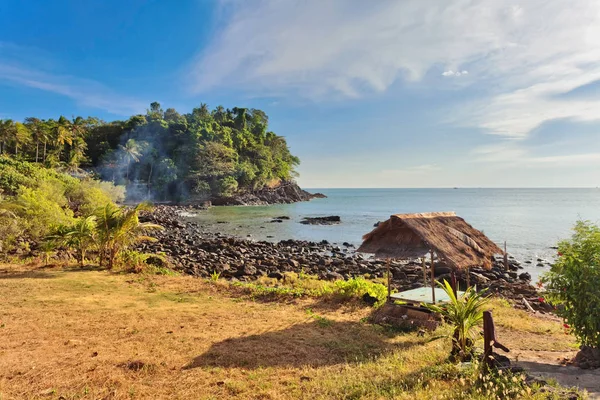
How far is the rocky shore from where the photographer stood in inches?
622

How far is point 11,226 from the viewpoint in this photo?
1367cm

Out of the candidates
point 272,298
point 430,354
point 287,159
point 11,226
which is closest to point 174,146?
point 287,159

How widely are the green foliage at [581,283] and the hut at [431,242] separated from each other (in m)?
2.74

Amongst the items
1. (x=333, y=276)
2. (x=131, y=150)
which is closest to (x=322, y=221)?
(x=333, y=276)

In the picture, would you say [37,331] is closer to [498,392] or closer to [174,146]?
[498,392]

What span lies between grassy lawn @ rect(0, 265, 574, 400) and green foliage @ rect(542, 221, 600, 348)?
6.83ft

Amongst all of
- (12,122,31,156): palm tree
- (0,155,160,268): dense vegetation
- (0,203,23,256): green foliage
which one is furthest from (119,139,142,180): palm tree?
(0,203,23,256): green foliage

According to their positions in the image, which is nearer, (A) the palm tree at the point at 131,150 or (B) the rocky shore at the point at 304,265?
(B) the rocky shore at the point at 304,265

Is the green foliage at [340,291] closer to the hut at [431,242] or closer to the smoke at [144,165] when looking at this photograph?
the hut at [431,242]

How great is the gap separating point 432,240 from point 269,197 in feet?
244

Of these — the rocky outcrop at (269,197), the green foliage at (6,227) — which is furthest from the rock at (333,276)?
the rocky outcrop at (269,197)

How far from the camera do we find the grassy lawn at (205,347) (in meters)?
4.68

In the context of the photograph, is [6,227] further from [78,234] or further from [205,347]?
[205,347]

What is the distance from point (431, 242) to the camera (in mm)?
8508
